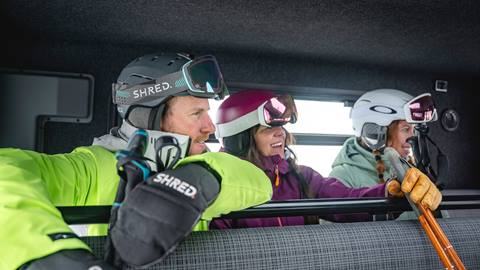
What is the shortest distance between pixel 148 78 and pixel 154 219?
34.1 inches

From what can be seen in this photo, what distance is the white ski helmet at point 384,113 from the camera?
2.49m

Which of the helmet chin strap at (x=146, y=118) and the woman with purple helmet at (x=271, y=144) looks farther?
the woman with purple helmet at (x=271, y=144)

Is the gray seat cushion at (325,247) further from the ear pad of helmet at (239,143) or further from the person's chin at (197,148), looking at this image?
the ear pad of helmet at (239,143)

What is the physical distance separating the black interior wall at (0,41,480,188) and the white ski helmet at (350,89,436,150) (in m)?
0.76

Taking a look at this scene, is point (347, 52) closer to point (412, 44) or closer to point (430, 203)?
point (412, 44)

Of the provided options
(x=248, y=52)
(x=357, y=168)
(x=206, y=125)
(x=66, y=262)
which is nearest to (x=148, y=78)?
(x=206, y=125)

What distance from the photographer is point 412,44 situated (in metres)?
2.99

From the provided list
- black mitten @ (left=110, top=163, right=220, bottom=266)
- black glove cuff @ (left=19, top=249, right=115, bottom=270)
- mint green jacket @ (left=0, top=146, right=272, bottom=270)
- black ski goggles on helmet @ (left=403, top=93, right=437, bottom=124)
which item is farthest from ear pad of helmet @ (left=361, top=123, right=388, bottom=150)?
black glove cuff @ (left=19, top=249, right=115, bottom=270)

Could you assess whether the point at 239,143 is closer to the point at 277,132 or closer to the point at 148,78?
the point at 277,132

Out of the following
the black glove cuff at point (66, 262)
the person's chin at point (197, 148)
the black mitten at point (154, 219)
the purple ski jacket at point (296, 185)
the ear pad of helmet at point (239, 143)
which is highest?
the black mitten at point (154, 219)

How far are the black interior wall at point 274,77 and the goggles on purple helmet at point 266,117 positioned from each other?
94 centimetres

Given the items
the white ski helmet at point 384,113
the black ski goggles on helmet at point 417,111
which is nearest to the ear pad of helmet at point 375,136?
the white ski helmet at point 384,113

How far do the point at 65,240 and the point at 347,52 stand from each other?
2.77 metres

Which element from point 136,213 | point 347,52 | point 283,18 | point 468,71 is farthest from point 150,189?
point 468,71
